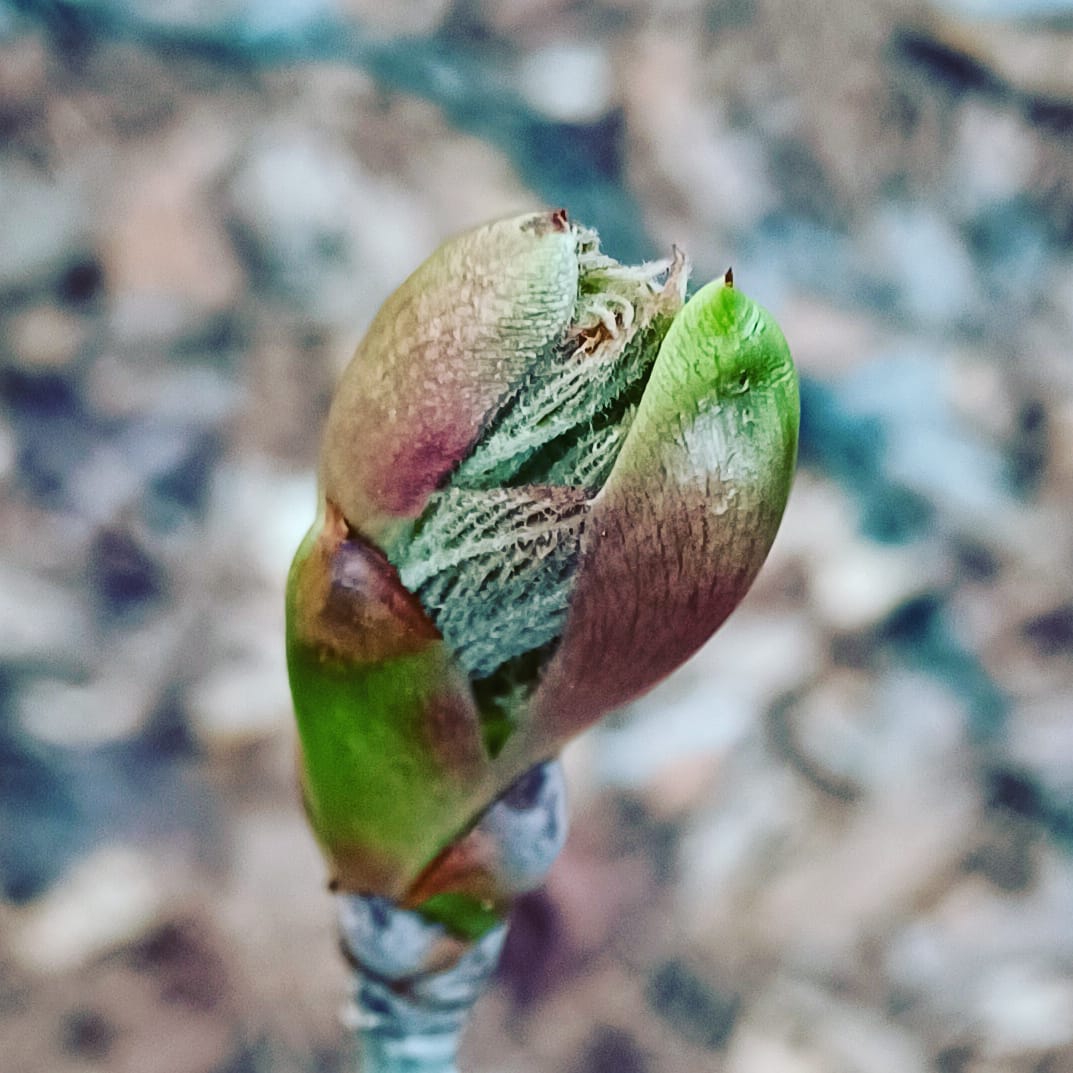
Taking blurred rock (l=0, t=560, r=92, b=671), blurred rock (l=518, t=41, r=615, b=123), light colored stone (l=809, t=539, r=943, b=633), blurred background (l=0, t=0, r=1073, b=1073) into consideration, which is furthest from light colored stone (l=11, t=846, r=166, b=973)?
blurred rock (l=518, t=41, r=615, b=123)

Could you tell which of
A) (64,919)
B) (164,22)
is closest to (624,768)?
(64,919)

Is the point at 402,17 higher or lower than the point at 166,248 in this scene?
higher

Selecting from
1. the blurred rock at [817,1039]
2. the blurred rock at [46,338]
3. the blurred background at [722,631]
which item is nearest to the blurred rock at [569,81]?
the blurred background at [722,631]

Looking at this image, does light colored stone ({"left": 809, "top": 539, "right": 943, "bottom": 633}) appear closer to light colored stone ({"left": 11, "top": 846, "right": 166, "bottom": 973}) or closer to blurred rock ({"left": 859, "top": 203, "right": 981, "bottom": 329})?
blurred rock ({"left": 859, "top": 203, "right": 981, "bottom": 329})

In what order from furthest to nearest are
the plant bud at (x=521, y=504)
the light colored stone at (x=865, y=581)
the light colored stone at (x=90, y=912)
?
the light colored stone at (x=865, y=581) < the light colored stone at (x=90, y=912) < the plant bud at (x=521, y=504)

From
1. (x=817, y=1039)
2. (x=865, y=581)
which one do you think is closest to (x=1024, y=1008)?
(x=817, y=1039)

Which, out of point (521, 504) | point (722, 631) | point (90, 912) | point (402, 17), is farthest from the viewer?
point (402, 17)

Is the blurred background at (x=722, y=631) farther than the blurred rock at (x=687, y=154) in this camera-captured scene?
No

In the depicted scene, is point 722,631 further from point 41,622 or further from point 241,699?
point 41,622

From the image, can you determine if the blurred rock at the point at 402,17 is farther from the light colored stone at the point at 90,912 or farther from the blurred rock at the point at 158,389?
the light colored stone at the point at 90,912
